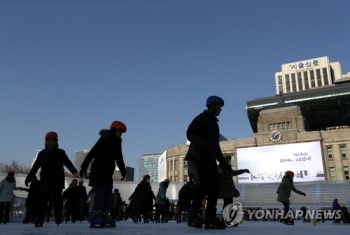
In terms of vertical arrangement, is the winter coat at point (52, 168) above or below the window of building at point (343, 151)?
below

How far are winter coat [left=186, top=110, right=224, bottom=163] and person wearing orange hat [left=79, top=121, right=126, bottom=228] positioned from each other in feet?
4.52

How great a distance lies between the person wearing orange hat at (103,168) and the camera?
4.81 m

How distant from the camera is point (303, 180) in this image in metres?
44.3

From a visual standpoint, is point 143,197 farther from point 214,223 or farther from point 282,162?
point 282,162

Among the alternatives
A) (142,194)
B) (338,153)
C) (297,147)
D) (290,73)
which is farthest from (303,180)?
(290,73)

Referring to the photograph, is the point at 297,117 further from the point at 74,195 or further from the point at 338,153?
the point at 74,195

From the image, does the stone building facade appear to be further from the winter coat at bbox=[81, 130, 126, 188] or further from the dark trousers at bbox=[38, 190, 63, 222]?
the winter coat at bbox=[81, 130, 126, 188]

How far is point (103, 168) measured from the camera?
4.90 metres

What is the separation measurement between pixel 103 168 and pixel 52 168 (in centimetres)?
122

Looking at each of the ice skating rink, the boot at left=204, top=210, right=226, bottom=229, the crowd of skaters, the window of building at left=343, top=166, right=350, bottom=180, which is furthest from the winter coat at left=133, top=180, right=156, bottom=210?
the window of building at left=343, top=166, right=350, bottom=180

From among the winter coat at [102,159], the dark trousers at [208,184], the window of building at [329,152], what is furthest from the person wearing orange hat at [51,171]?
the window of building at [329,152]

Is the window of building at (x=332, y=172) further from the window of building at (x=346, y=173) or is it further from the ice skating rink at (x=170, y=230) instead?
the ice skating rink at (x=170, y=230)

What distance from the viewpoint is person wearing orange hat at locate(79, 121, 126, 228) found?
4.81 meters

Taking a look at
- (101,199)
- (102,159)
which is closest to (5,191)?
(101,199)
